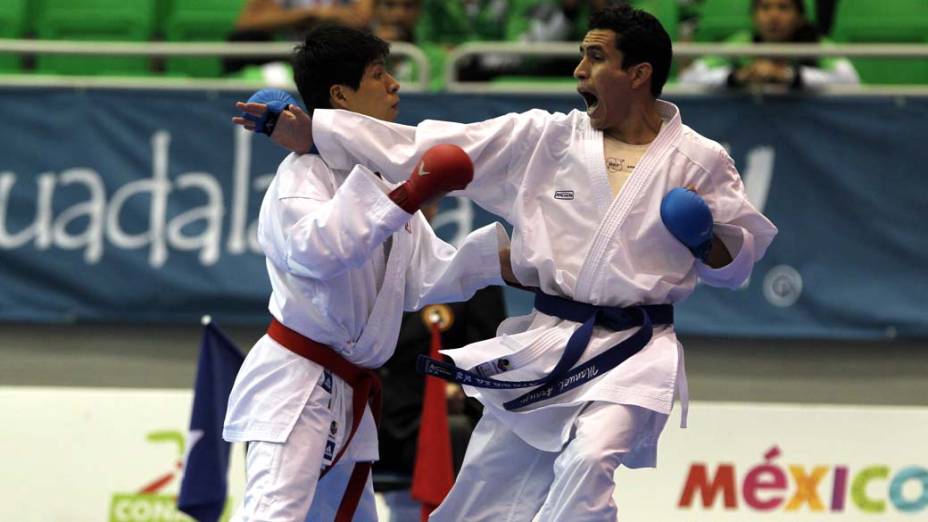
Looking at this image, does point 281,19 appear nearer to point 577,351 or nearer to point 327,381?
point 327,381

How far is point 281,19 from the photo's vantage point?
25.3ft

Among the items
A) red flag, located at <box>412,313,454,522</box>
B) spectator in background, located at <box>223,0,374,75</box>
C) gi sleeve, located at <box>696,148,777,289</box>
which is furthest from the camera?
spectator in background, located at <box>223,0,374,75</box>

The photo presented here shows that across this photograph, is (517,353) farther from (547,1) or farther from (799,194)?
(547,1)

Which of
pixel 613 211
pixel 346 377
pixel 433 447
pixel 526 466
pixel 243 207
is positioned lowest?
pixel 433 447

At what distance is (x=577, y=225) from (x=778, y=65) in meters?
3.24

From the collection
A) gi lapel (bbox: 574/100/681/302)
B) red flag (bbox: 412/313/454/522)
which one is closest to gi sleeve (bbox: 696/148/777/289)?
gi lapel (bbox: 574/100/681/302)

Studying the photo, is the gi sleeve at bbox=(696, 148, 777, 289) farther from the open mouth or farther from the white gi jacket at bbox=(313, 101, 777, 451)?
the open mouth

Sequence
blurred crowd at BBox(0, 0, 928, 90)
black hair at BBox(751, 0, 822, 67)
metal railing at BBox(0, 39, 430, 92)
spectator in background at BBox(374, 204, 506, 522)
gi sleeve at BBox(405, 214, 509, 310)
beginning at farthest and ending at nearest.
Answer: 1. blurred crowd at BBox(0, 0, 928, 90)
2. black hair at BBox(751, 0, 822, 67)
3. metal railing at BBox(0, 39, 430, 92)
4. spectator in background at BBox(374, 204, 506, 522)
5. gi sleeve at BBox(405, 214, 509, 310)

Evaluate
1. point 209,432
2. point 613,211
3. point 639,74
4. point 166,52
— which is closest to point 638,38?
point 639,74

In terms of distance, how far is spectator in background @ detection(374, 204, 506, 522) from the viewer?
20.1 feet

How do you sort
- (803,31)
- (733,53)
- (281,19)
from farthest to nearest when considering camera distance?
(281,19) → (803,31) → (733,53)

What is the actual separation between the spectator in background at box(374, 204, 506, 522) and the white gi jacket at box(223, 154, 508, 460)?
1.82 metres

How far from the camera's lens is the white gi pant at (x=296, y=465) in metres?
3.81

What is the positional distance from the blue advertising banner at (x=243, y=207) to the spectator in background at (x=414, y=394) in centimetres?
59
